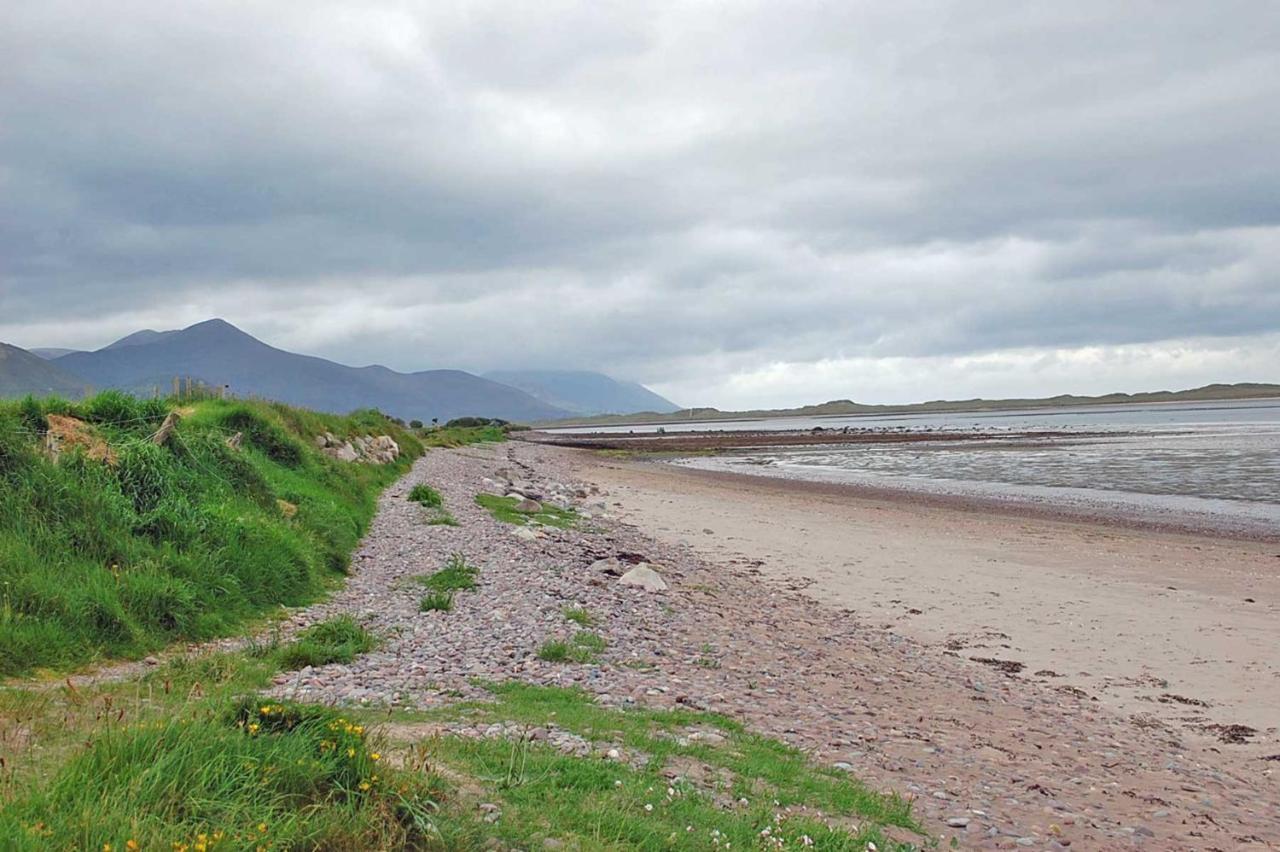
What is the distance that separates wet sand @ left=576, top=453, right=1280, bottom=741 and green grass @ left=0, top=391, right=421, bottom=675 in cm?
1043

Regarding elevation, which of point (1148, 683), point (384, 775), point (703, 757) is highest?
point (384, 775)

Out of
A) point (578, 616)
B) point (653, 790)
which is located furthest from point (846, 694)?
point (653, 790)

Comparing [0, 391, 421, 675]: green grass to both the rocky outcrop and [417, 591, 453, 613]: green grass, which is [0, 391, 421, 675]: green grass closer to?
[417, 591, 453, 613]: green grass

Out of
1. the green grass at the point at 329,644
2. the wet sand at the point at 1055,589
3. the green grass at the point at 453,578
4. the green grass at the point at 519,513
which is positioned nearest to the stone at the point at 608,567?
the green grass at the point at 453,578

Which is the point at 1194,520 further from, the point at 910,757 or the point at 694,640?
the point at 910,757

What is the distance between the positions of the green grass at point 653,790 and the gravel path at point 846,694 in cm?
62

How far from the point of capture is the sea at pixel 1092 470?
31250 millimetres

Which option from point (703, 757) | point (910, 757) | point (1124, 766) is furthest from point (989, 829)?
point (1124, 766)

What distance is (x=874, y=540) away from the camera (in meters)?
25.2

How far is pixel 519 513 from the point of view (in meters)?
27.1

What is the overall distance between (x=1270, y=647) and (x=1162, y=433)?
264ft

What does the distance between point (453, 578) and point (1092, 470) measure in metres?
44.2

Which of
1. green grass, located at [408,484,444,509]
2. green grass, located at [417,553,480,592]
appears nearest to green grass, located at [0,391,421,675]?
green grass, located at [417,553,480,592]

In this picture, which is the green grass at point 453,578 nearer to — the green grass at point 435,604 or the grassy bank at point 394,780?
the green grass at point 435,604
